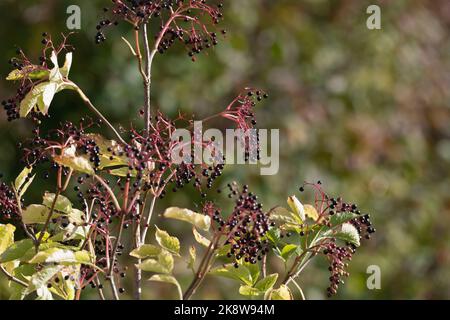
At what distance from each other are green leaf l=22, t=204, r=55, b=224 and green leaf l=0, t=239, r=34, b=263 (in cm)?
5

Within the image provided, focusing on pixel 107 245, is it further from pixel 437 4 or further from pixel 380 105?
pixel 437 4

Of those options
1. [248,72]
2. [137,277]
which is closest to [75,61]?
[248,72]

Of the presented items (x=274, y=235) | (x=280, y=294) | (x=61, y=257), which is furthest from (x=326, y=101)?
(x=61, y=257)

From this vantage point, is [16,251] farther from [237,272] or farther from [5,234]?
[237,272]

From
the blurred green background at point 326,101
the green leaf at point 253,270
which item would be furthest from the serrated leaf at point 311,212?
the blurred green background at point 326,101

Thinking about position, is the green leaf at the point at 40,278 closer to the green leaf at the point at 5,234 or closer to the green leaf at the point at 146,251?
the green leaf at the point at 146,251

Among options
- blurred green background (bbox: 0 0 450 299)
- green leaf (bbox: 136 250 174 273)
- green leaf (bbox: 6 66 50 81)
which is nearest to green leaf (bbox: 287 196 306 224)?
green leaf (bbox: 136 250 174 273)

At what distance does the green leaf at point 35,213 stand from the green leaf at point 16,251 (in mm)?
46

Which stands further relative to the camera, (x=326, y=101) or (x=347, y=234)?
(x=326, y=101)

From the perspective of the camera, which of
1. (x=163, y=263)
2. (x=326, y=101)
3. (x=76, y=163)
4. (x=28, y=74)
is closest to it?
(x=76, y=163)

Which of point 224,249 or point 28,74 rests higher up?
point 28,74

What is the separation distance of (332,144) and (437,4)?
6.52ft

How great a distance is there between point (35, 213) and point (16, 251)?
3.2 inches

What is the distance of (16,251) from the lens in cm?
161
